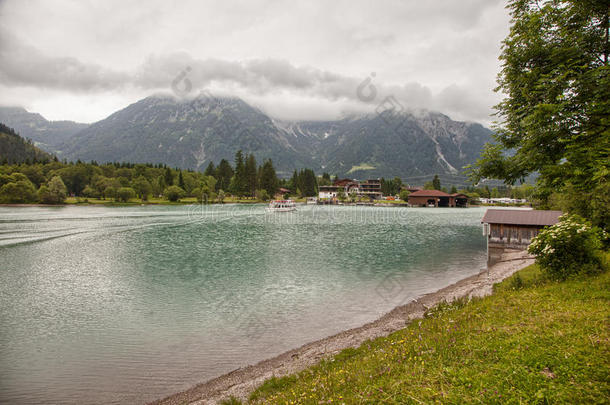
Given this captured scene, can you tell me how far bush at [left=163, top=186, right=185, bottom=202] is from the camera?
480 ft

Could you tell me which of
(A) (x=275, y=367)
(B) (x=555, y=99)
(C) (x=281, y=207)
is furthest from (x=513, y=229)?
(C) (x=281, y=207)

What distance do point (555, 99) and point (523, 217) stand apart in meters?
31.3

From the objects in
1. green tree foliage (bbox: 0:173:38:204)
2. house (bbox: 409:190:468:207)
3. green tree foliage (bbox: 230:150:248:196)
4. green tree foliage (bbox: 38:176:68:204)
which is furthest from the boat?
green tree foliage (bbox: 0:173:38:204)

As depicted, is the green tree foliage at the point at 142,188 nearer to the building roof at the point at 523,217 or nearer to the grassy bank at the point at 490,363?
the building roof at the point at 523,217

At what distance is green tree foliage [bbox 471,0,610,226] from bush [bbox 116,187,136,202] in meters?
151

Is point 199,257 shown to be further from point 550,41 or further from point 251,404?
point 550,41

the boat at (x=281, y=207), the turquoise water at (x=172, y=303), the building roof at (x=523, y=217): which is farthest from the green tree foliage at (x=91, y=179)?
the building roof at (x=523, y=217)

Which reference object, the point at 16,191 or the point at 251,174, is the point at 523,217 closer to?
the point at 251,174

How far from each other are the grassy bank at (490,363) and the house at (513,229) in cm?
2765

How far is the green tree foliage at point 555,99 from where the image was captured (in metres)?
9.97

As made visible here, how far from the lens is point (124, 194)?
13912cm

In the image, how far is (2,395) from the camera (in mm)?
11492

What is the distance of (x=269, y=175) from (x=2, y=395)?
163 meters

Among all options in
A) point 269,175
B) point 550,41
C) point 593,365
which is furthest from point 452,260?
point 269,175
